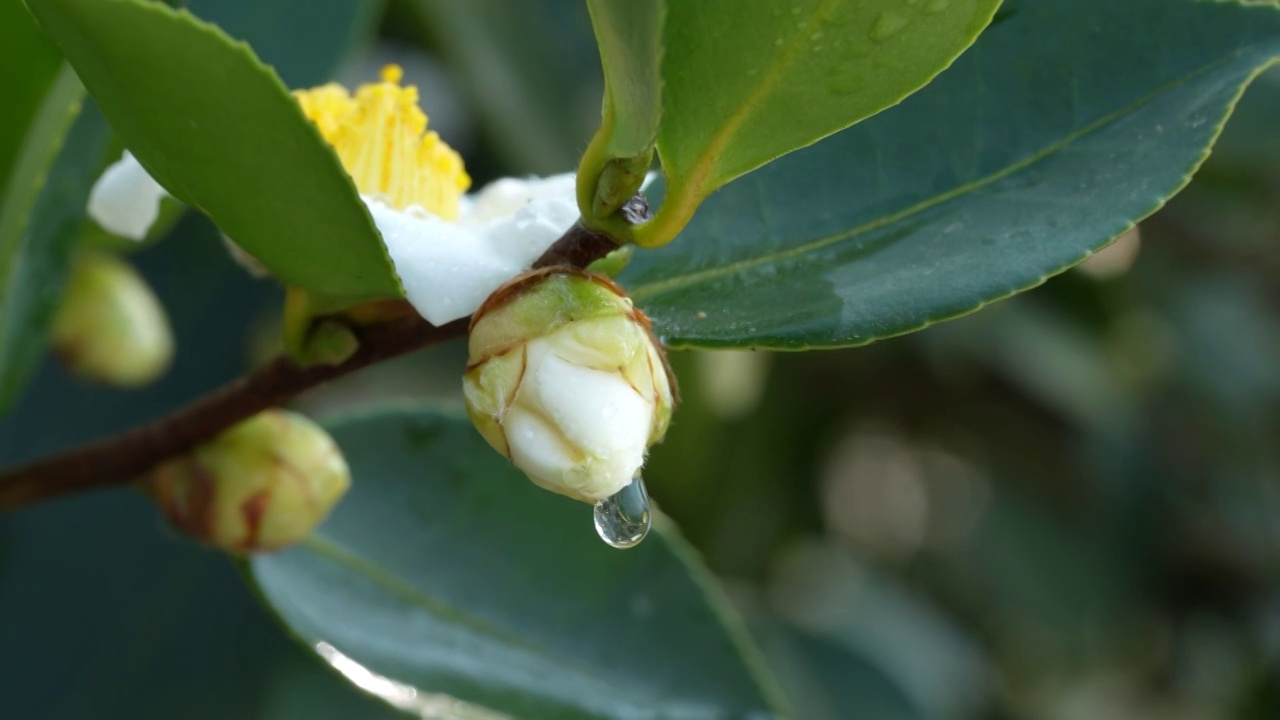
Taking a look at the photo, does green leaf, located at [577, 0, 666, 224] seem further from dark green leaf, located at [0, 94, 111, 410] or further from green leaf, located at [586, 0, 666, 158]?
dark green leaf, located at [0, 94, 111, 410]

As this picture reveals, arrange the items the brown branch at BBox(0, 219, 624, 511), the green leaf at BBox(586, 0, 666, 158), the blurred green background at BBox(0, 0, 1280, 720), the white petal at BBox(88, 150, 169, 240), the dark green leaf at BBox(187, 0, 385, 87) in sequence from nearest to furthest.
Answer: the green leaf at BBox(586, 0, 666, 158)
the brown branch at BBox(0, 219, 624, 511)
the white petal at BBox(88, 150, 169, 240)
the dark green leaf at BBox(187, 0, 385, 87)
the blurred green background at BBox(0, 0, 1280, 720)

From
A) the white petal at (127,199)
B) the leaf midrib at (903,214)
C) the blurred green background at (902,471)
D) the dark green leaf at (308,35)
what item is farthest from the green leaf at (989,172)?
the blurred green background at (902,471)

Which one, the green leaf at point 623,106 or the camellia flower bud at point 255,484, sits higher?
the green leaf at point 623,106

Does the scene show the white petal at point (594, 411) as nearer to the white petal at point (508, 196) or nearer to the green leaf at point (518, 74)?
the white petal at point (508, 196)

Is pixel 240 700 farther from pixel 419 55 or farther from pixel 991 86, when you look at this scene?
pixel 991 86

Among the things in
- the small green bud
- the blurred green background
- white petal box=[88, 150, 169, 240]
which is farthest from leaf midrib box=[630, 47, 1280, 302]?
the blurred green background

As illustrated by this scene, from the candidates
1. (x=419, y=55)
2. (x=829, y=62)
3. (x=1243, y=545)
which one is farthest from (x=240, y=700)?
(x=1243, y=545)
